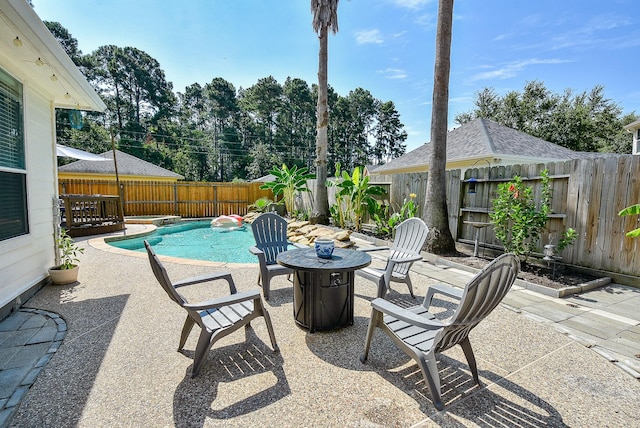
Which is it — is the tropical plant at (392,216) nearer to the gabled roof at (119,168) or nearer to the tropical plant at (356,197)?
the tropical plant at (356,197)

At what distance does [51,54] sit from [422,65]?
16.6 meters

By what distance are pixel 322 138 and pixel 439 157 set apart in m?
5.23

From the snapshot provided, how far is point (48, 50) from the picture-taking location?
293cm

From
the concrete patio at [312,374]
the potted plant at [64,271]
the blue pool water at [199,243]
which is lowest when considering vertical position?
the blue pool water at [199,243]

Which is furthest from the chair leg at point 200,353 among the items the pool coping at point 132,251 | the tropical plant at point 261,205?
the tropical plant at point 261,205

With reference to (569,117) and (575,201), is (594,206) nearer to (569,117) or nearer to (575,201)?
(575,201)

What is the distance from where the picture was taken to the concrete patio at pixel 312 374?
184 centimetres

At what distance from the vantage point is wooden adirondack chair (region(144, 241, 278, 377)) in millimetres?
2197

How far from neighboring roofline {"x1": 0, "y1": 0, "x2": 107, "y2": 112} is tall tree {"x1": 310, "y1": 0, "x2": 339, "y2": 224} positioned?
22.4 ft

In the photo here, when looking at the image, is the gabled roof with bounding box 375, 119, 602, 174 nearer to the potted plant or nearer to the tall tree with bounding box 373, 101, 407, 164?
the potted plant

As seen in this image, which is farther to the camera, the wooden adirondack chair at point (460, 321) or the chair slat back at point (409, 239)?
the chair slat back at point (409, 239)

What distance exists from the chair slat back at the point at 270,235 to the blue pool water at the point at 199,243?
2.78 meters

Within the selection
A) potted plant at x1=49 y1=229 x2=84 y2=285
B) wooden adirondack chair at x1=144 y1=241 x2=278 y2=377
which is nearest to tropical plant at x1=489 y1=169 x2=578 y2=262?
wooden adirondack chair at x1=144 y1=241 x2=278 y2=377

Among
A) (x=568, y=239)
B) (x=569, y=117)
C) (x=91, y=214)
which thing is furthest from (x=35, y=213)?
(x=569, y=117)
